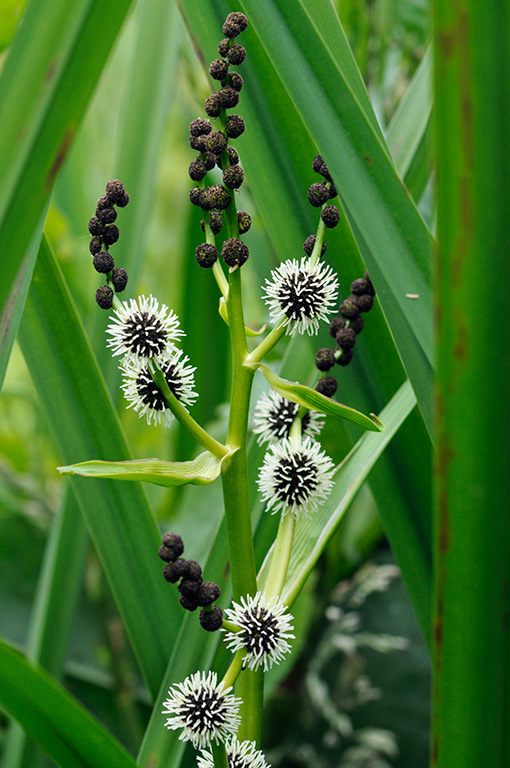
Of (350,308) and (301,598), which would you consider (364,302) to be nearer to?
(350,308)

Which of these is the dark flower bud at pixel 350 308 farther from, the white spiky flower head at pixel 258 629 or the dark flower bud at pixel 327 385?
the white spiky flower head at pixel 258 629

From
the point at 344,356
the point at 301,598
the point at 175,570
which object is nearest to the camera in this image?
the point at 175,570

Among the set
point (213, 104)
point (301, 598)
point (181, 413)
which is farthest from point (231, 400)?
point (301, 598)

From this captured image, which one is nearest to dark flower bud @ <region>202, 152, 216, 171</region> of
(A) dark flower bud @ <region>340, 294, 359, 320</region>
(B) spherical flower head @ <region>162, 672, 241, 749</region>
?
(A) dark flower bud @ <region>340, 294, 359, 320</region>

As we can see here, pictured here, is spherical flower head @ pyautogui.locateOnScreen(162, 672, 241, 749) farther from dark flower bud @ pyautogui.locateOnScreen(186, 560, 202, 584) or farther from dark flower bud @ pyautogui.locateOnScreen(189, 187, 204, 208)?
dark flower bud @ pyautogui.locateOnScreen(189, 187, 204, 208)

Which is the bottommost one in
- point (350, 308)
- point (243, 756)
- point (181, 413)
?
point (243, 756)

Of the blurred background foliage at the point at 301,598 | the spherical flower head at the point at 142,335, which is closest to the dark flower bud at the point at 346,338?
the spherical flower head at the point at 142,335
